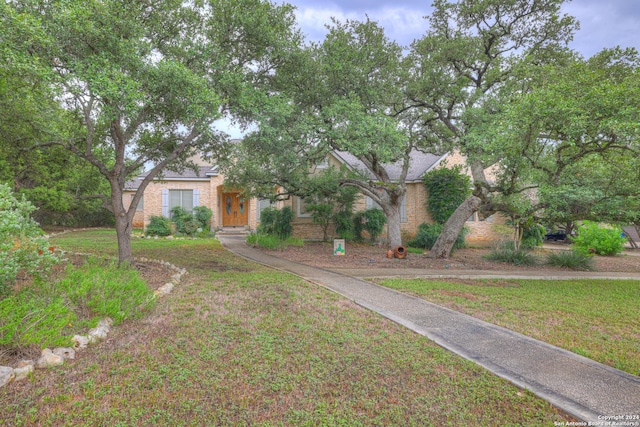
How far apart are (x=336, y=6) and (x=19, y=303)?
34.0 feet

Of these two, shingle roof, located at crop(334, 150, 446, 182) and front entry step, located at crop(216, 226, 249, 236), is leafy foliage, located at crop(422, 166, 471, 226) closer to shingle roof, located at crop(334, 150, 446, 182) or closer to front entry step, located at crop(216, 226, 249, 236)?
shingle roof, located at crop(334, 150, 446, 182)

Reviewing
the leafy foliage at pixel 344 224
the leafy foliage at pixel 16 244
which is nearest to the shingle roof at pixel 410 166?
the leafy foliage at pixel 344 224

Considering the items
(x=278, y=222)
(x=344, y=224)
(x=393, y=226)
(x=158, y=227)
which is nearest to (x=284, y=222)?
(x=278, y=222)

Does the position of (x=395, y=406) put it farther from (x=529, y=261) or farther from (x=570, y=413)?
(x=529, y=261)

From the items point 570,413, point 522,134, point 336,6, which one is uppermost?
point 336,6

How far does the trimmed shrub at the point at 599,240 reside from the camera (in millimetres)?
13195

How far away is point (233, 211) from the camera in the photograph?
66.9ft

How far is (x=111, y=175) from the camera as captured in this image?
23.4 feet

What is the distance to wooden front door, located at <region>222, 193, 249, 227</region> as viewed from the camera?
2020 centimetres

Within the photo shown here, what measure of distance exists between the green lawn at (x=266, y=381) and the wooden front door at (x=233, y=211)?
15.9m

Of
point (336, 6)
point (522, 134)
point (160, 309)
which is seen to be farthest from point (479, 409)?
point (336, 6)

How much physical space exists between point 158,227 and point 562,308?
55.4 feet

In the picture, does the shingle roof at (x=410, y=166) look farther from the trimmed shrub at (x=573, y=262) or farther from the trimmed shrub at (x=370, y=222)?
the trimmed shrub at (x=573, y=262)

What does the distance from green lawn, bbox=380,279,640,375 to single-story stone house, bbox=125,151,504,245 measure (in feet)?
27.6
